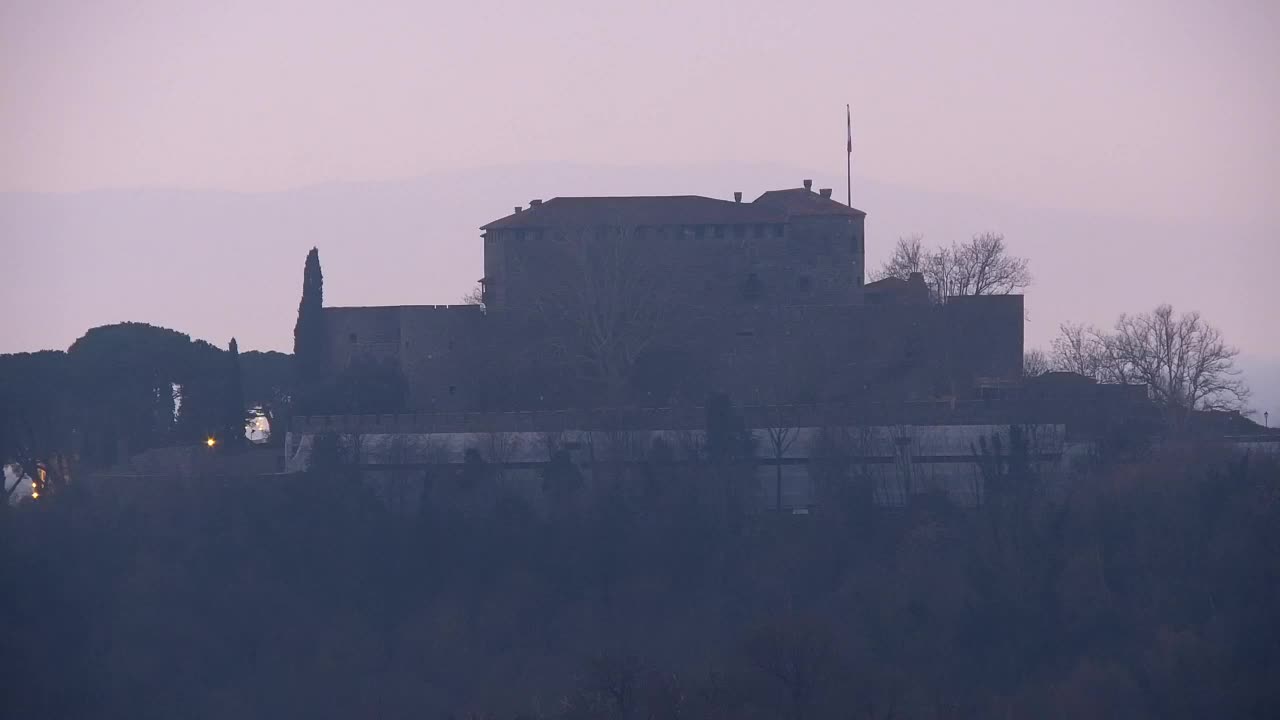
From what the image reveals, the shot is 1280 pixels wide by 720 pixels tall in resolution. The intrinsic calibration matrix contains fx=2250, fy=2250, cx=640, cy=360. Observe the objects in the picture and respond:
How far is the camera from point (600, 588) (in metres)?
38.5

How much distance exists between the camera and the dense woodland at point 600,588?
35.1 metres

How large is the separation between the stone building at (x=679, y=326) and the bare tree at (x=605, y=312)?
0.12 feet

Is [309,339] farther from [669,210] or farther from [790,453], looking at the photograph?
[790,453]

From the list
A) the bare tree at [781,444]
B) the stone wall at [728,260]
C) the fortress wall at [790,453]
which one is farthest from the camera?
the stone wall at [728,260]

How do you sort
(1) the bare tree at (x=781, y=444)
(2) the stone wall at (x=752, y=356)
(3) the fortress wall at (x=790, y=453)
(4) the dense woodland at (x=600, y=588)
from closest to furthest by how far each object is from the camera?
1. (4) the dense woodland at (x=600, y=588)
2. (3) the fortress wall at (x=790, y=453)
3. (1) the bare tree at (x=781, y=444)
4. (2) the stone wall at (x=752, y=356)

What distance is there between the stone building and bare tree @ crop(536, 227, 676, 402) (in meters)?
0.04

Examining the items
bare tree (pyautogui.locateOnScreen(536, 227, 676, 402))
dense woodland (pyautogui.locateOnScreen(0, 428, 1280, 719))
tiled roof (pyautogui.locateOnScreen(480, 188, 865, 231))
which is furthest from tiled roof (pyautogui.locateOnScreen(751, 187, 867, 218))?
dense woodland (pyautogui.locateOnScreen(0, 428, 1280, 719))

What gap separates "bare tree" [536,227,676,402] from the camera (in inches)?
1625

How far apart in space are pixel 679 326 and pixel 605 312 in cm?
151

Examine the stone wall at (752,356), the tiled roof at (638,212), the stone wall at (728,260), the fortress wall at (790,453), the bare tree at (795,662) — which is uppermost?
the tiled roof at (638,212)

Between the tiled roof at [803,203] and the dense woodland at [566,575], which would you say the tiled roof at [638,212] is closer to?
the tiled roof at [803,203]

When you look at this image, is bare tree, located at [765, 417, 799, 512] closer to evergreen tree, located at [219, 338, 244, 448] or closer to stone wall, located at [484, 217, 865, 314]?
stone wall, located at [484, 217, 865, 314]

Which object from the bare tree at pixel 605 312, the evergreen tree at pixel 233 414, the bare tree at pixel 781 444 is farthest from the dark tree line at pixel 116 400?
the bare tree at pixel 781 444

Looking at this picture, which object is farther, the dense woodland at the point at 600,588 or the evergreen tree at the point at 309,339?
the evergreen tree at the point at 309,339
